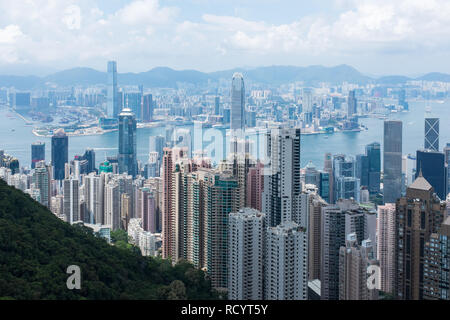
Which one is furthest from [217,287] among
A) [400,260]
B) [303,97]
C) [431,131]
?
[431,131]

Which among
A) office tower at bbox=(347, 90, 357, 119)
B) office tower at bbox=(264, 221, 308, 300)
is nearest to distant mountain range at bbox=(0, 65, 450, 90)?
office tower at bbox=(347, 90, 357, 119)

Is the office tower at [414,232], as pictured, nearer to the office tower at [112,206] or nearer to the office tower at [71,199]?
the office tower at [112,206]

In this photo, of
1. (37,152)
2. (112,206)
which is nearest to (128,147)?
(112,206)

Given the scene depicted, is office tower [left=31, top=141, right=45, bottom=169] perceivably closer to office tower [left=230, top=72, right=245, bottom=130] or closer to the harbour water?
the harbour water

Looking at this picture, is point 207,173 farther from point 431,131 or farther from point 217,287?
point 431,131

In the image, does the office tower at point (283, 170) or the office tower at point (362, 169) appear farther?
the office tower at point (362, 169)

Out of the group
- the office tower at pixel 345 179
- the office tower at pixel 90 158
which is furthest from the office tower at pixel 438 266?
the office tower at pixel 90 158

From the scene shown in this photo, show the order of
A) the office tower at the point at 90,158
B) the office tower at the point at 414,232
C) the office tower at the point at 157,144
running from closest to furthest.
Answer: the office tower at the point at 414,232 < the office tower at the point at 157,144 < the office tower at the point at 90,158
